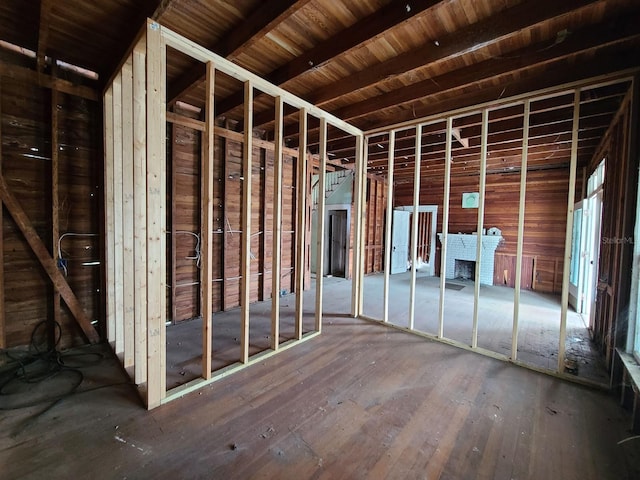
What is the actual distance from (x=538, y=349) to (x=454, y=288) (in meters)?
3.41

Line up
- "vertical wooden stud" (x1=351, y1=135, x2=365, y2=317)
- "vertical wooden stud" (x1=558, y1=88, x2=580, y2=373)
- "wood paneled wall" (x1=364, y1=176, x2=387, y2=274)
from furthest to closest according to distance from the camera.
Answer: "wood paneled wall" (x1=364, y1=176, x2=387, y2=274) < "vertical wooden stud" (x1=351, y1=135, x2=365, y2=317) < "vertical wooden stud" (x1=558, y1=88, x2=580, y2=373)

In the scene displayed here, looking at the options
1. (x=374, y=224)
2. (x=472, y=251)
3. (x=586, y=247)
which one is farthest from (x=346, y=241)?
(x=586, y=247)

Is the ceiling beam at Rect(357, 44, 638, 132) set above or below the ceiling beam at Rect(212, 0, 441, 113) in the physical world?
below

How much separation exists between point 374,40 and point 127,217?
2.86m

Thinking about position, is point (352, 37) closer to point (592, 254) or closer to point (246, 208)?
point (246, 208)

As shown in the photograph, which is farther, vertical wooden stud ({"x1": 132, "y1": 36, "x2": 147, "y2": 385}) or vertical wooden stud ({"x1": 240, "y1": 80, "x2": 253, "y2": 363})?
vertical wooden stud ({"x1": 240, "y1": 80, "x2": 253, "y2": 363})

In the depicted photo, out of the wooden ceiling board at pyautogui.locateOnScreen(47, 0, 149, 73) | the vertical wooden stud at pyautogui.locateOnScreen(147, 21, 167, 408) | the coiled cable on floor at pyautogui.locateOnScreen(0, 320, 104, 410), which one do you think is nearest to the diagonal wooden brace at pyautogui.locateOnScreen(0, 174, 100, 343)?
the coiled cable on floor at pyautogui.locateOnScreen(0, 320, 104, 410)

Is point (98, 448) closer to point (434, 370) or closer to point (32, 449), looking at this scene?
point (32, 449)

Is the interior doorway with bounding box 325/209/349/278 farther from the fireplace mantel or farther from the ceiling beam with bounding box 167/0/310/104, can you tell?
the ceiling beam with bounding box 167/0/310/104

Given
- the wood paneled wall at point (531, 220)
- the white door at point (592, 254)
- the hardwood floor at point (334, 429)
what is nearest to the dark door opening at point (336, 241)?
the wood paneled wall at point (531, 220)

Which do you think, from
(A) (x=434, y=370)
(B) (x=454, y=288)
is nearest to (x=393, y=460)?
(A) (x=434, y=370)

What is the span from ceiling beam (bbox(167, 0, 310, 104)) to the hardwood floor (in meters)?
3.08

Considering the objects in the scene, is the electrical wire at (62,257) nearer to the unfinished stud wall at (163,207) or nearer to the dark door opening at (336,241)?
the unfinished stud wall at (163,207)

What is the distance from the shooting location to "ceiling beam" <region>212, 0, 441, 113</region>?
6.82ft
